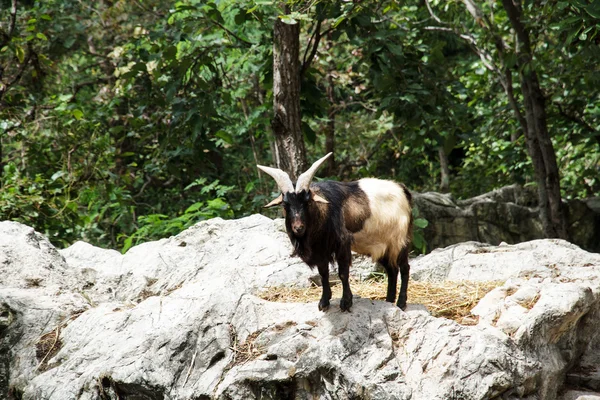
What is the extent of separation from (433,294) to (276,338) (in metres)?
1.61

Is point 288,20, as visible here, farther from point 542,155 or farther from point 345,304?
point 542,155

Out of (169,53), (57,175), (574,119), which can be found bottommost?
(57,175)

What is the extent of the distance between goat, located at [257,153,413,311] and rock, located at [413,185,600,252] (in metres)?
5.46

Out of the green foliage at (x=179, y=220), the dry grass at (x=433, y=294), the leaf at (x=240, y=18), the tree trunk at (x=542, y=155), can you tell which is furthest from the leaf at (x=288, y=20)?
the tree trunk at (x=542, y=155)

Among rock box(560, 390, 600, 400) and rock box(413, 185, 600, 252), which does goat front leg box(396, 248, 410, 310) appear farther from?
rock box(413, 185, 600, 252)

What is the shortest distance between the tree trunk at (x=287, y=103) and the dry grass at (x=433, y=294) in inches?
74.4

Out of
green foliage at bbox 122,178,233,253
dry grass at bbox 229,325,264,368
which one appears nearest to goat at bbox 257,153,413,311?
dry grass at bbox 229,325,264,368

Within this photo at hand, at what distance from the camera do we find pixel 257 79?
11117 millimetres

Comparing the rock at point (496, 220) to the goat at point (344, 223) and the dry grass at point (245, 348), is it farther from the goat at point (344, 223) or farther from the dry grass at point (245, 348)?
the dry grass at point (245, 348)

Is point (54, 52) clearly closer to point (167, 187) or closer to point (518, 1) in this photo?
point (167, 187)

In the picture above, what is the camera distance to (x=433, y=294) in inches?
228

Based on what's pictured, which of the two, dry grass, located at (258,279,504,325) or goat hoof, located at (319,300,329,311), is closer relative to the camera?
goat hoof, located at (319,300,329,311)

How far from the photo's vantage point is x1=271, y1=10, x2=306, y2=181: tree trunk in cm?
766

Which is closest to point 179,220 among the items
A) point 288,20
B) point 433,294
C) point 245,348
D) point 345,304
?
point 288,20
